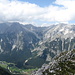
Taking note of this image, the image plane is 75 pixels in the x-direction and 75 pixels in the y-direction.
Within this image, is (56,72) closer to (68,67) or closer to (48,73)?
(48,73)

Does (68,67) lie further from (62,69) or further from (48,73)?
(48,73)

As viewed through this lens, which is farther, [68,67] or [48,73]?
[68,67]

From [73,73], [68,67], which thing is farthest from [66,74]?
[68,67]

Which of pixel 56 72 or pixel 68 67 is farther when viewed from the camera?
pixel 68 67

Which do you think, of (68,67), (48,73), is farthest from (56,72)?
(68,67)

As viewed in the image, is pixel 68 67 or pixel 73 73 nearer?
pixel 73 73

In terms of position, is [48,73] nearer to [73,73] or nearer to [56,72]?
[56,72]
